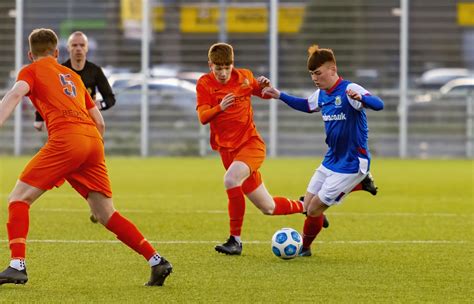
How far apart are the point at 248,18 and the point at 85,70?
16100mm

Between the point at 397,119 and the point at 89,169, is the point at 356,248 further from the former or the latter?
the point at 397,119

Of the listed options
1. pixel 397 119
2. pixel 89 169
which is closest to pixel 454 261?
pixel 89 169

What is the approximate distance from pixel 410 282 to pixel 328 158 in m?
1.81

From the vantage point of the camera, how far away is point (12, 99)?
7379mm

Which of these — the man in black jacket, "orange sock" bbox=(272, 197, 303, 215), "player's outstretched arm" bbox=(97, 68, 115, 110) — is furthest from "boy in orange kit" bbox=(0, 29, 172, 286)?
"player's outstretched arm" bbox=(97, 68, 115, 110)

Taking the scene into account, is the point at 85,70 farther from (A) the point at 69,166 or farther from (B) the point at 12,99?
(B) the point at 12,99

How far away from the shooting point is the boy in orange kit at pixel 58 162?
7.58 meters

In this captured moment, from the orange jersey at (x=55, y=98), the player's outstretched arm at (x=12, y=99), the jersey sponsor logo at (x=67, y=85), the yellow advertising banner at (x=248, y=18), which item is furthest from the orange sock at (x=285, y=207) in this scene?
the yellow advertising banner at (x=248, y=18)

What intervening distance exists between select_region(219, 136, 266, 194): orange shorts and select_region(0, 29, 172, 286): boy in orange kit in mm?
2304

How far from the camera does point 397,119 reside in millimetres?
27844

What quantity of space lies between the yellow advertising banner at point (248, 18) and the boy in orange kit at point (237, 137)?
18.1 m

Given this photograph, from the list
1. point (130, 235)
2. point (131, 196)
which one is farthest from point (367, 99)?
point (131, 196)

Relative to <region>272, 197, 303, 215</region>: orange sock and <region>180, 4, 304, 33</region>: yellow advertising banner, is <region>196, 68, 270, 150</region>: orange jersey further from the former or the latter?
<region>180, 4, 304, 33</region>: yellow advertising banner

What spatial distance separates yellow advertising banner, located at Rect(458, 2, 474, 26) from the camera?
27.9 meters
